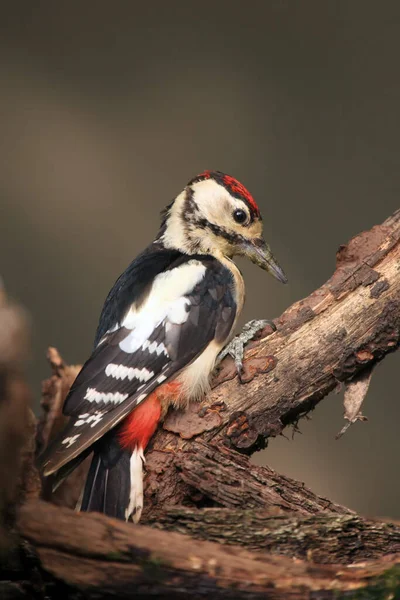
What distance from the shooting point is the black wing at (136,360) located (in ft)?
3.96

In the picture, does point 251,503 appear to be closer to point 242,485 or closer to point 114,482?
point 242,485

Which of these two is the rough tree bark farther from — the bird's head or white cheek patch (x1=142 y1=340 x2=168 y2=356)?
the bird's head

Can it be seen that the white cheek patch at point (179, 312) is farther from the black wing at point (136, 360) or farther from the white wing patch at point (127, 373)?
the white wing patch at point (127, 373)

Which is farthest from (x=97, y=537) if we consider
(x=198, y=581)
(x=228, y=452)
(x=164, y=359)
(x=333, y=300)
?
(x=333, y=300)

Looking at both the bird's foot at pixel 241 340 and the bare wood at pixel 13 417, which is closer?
the bare wood at pixel 13 417

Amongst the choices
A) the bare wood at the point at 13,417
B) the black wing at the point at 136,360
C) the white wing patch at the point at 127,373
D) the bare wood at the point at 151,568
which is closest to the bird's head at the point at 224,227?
the black wing at the point at 136,360

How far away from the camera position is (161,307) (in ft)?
4.59

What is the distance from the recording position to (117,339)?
4.47ft

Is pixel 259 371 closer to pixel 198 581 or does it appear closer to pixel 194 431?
pixel 194 431

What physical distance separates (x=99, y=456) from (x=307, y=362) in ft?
1.34

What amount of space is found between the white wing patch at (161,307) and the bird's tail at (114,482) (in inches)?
7.2

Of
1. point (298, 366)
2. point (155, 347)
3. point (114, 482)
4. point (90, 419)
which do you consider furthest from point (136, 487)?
point (298, 366)

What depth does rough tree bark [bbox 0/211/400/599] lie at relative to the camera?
852mm

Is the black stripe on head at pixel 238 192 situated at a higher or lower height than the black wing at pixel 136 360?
higher
